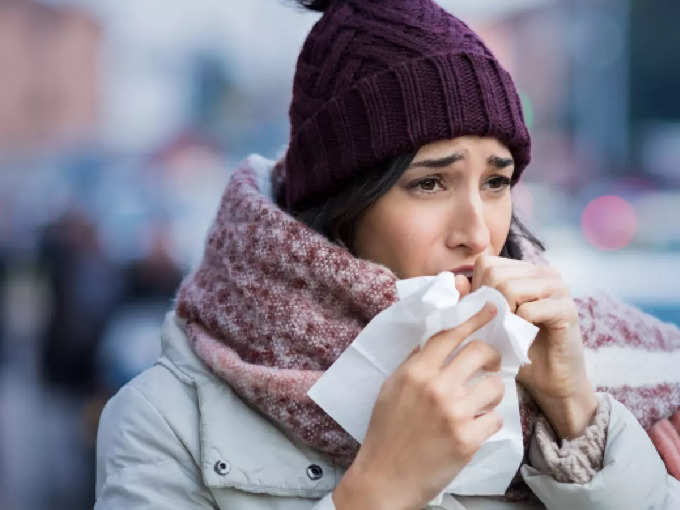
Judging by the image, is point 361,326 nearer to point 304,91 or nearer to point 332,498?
point 332,498

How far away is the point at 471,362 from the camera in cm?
184

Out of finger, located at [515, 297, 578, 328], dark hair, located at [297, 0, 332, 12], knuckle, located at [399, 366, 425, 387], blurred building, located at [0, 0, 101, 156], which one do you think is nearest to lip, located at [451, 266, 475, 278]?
finger, located at [515, 297, 578, 328]

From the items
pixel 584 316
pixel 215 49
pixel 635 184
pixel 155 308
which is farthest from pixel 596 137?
pixel 584 316

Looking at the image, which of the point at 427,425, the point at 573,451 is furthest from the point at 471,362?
the point at 573,451

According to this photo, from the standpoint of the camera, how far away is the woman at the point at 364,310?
2.02 metres

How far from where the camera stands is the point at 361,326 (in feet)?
7.22

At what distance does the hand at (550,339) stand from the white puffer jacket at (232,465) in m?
0.09

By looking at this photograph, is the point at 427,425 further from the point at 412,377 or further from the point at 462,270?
the point at 462,270

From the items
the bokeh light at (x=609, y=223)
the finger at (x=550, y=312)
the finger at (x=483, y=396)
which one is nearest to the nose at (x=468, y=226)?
the finger at (x=550, y=312)

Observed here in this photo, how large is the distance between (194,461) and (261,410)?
187 millimetres

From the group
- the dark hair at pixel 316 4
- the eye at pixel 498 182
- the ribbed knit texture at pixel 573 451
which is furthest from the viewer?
the dark hair at pixel 316 4

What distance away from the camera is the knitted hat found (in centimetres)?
219

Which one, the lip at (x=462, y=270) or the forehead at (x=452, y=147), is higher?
the forehead at (x=452, y=147)

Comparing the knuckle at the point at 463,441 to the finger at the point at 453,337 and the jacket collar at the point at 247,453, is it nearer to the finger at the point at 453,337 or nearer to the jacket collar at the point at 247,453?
the finger at the point at 453,337
